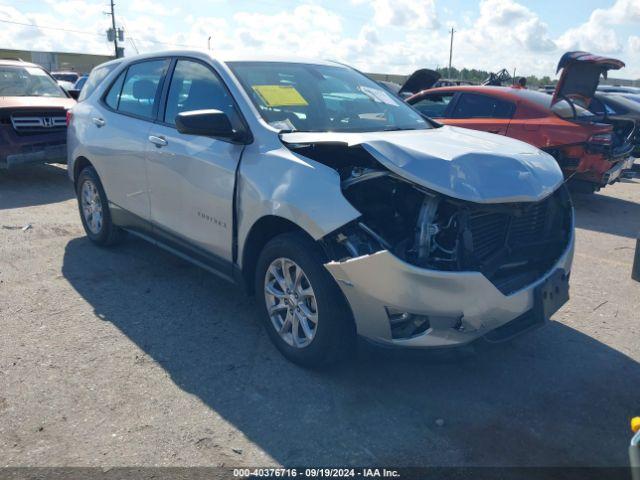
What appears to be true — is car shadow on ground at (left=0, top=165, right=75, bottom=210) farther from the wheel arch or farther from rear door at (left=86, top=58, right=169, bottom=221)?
the wheel arch

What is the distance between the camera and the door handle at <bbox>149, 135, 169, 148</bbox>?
14.3 ft

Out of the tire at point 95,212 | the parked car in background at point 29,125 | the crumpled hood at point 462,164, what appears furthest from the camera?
the parked car in background at point 29,125

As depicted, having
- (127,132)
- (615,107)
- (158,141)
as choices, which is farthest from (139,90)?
(615,107)

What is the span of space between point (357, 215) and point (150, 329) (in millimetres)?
1918

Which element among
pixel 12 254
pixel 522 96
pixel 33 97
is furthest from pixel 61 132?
pixel 522 96

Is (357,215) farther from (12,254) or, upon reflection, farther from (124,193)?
(12,254)

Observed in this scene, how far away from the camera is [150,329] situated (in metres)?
4.14

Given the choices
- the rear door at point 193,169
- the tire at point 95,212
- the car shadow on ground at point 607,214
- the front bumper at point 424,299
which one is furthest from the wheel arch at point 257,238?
the car shadow on ground at point 607,214

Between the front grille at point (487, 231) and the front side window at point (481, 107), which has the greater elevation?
the front side window at point (481, 107)

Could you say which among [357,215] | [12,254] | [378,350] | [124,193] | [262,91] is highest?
[262,91]

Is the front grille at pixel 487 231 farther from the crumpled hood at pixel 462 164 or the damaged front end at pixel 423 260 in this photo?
the crumpled hood at pixel 462 164

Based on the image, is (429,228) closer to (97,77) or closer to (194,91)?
(194,91)

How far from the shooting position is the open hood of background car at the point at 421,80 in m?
7.99

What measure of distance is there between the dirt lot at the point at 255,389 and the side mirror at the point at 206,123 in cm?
140
